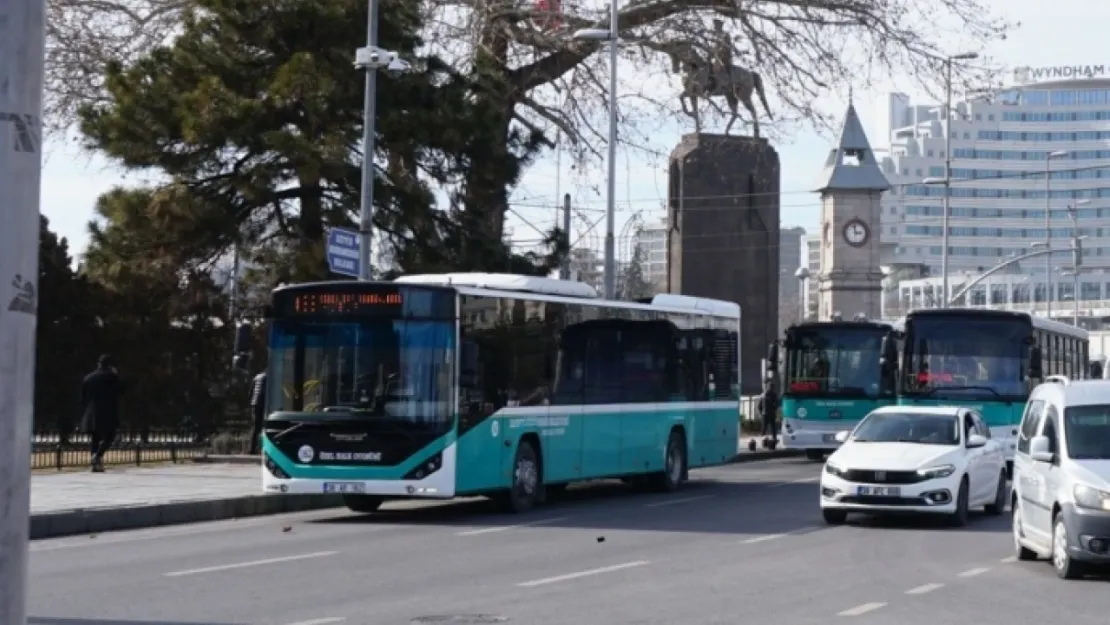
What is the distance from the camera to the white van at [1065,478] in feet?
48.6

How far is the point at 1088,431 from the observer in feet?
52.1

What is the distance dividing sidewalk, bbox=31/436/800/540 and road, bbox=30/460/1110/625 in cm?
59

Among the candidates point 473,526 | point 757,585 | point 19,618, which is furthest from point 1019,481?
point 19,618

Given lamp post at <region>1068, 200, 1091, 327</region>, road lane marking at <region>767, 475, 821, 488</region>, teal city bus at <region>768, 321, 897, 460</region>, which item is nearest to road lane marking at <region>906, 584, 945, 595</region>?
road lane marking at <region>767, 475, 821, 488</region>

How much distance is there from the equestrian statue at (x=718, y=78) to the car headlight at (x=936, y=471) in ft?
52.0

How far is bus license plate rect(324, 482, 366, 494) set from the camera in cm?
2150

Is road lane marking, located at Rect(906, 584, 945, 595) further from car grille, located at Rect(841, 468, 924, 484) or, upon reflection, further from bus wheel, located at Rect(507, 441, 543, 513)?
bus wheel, located at Rect(507, 441, 543, 513)

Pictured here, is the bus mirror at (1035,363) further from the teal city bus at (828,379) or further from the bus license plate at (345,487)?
the bus license plate at (345,487)

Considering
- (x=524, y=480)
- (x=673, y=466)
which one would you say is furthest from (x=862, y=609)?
(x=673, y=466)

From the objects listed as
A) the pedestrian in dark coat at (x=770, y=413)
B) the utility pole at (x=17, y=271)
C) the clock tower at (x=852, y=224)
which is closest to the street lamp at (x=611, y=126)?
the pedestrian in dark coat at (x=770, y=413)

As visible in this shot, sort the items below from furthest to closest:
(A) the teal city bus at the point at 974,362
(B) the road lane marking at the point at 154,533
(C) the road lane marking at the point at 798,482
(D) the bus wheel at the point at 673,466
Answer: (A) the teal city bus at the point at 974,362 < (C) the road lane marking at the point at 798,482 < (D) the bus wheel at the point at 673,466 < (B) the road lane marking at the point at 154,533

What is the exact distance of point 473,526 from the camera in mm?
21406

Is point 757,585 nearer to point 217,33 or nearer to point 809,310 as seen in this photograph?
point 217,33

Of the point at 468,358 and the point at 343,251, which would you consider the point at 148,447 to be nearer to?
the point at 343,251
